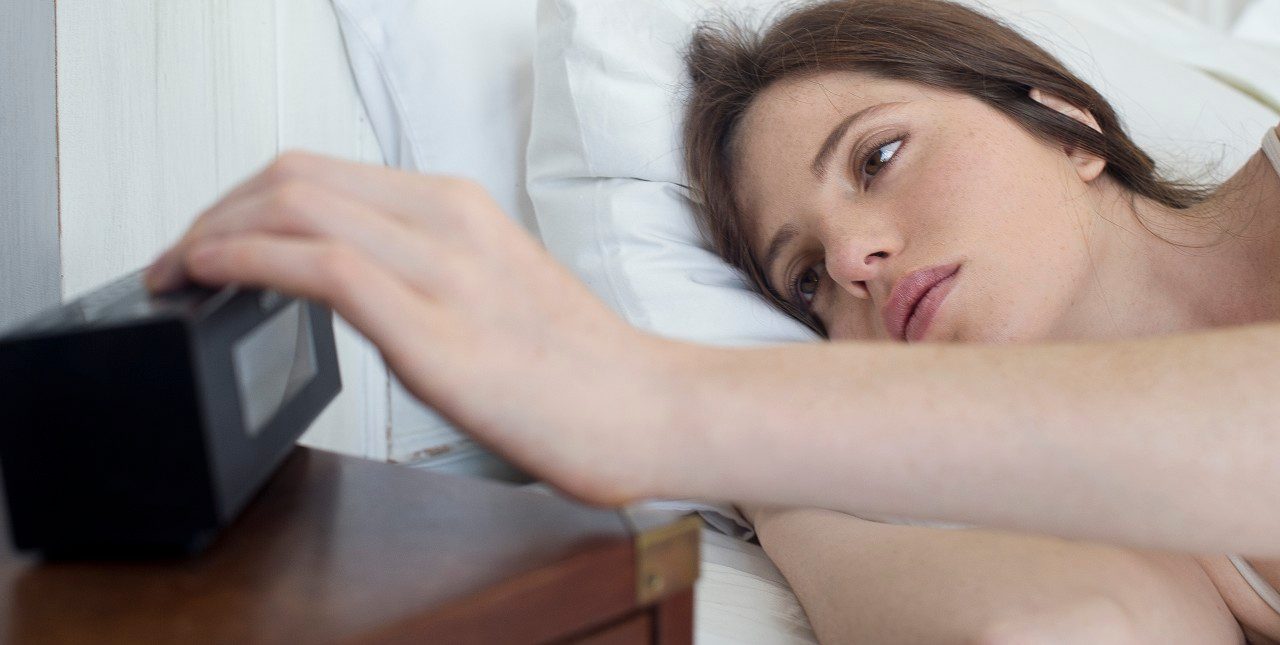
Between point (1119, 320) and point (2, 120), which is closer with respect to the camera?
point (2, 120)

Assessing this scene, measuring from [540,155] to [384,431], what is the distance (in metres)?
0.34

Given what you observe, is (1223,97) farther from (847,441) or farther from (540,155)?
(847,441)

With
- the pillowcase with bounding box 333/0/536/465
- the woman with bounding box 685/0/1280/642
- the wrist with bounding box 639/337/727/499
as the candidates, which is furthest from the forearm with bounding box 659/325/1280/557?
the pillowcase with bounding box 333/0/536/465

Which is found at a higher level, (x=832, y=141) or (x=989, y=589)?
(x=832, y=141)

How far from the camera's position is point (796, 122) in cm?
95

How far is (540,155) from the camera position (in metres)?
1.06

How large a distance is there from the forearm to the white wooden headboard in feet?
1.62

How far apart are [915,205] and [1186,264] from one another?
0.28 m

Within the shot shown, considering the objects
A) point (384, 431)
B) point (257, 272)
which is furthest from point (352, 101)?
point (257, 272)

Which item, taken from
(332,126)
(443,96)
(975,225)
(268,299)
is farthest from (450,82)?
(268,299)

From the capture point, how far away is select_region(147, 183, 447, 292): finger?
1.23ft

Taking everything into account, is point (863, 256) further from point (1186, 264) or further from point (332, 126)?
point (332, 126)

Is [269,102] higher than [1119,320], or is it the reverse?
[269,102]

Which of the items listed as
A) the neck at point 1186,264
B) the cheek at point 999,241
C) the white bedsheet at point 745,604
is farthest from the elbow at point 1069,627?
the neck at point 1186,264
